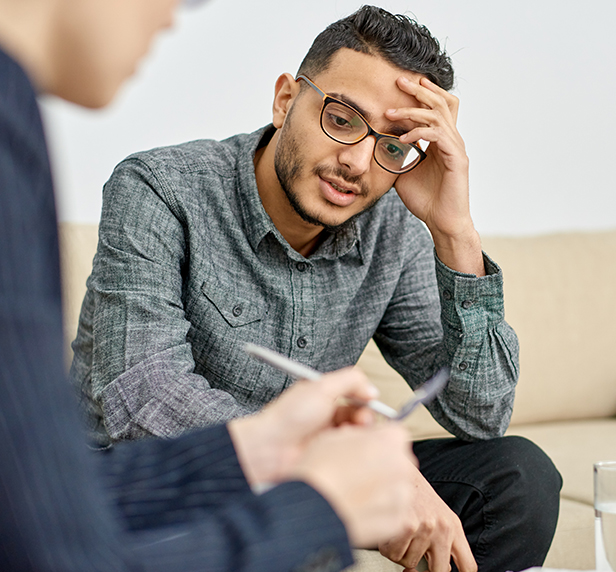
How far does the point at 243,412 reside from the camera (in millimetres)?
1191

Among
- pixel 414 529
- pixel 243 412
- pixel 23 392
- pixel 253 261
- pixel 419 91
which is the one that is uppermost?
pixel 419 91

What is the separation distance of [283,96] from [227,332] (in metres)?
0.59

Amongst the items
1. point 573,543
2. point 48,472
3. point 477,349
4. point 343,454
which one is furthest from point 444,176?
point 48,472

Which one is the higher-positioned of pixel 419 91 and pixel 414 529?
pixel 419 91

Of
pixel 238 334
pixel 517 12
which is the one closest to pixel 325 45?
pixel 238 334

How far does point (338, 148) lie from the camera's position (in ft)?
4.73

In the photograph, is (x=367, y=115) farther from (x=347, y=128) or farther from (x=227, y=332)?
(x=227, y=332)

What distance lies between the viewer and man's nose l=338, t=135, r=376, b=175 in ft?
4.66

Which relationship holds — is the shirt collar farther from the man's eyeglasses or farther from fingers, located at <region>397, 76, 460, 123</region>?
fingers, located at <region>397, 76, 460, 123</region>

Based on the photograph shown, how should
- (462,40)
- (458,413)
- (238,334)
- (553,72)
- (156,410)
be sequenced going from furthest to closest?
(553,72), (462,40), (458,413), (238,334), (156,410)

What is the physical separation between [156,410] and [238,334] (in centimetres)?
28

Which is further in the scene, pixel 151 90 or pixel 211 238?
pixel 151 90

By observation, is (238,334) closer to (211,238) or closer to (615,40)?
(211,238)

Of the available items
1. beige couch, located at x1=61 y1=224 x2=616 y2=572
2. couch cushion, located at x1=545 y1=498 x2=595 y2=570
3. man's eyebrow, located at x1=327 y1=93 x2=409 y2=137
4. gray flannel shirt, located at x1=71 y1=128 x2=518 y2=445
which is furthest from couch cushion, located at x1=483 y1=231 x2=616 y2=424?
man's eyebrow, located at x1=327 y1=93 x2=409 y2=137
